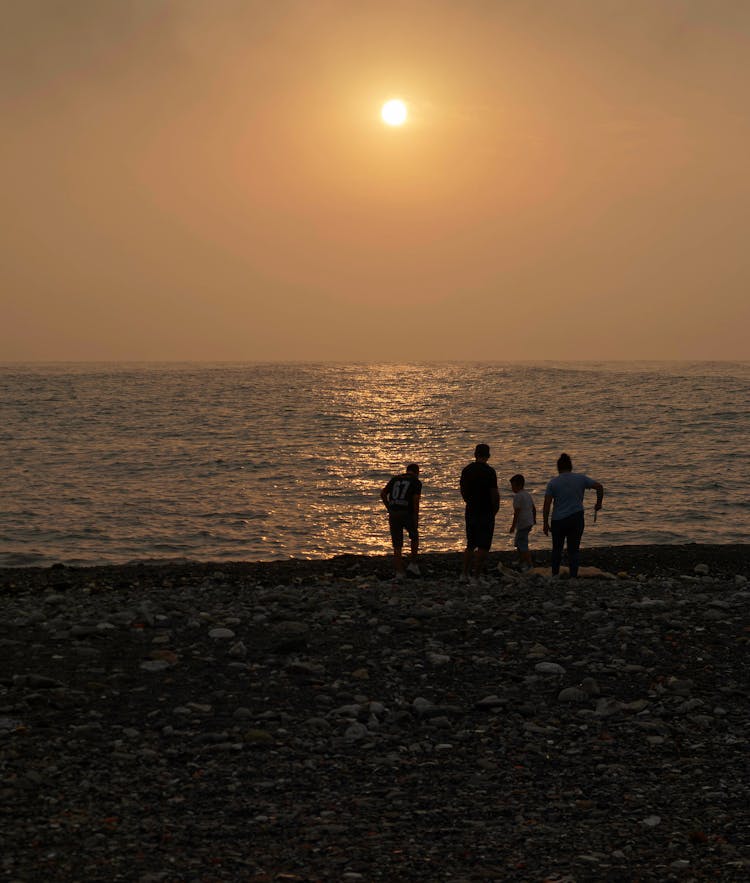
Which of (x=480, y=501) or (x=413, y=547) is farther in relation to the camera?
(x=413, y=547)

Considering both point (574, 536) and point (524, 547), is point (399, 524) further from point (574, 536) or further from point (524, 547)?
point (574, 536)

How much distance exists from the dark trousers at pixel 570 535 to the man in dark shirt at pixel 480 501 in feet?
3.72

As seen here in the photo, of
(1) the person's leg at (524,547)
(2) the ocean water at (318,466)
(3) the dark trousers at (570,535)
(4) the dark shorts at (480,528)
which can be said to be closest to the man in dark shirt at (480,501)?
→ (4) the dark shorts at (480,528)

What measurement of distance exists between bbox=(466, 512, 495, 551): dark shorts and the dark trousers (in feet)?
3.89

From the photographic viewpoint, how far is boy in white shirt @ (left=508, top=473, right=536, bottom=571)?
18.5 metres

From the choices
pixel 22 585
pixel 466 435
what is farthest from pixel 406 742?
pixel 466 435

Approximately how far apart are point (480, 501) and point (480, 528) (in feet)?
1.82

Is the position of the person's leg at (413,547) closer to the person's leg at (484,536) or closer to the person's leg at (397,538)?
the person's leg at (397,538)

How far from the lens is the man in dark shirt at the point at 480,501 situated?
1728 centimetres

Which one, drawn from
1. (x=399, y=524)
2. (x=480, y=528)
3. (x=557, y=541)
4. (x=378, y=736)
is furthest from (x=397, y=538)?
(x=378, y=736)

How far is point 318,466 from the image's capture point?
50.5 meters

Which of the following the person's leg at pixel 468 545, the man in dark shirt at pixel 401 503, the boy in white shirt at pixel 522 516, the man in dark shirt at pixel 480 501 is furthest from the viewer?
the boy in white shirt at pixel 522 516

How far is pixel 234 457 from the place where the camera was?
177 feet

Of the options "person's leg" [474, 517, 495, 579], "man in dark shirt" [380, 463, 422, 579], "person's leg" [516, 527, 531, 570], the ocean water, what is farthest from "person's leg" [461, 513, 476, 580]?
the ocean water
